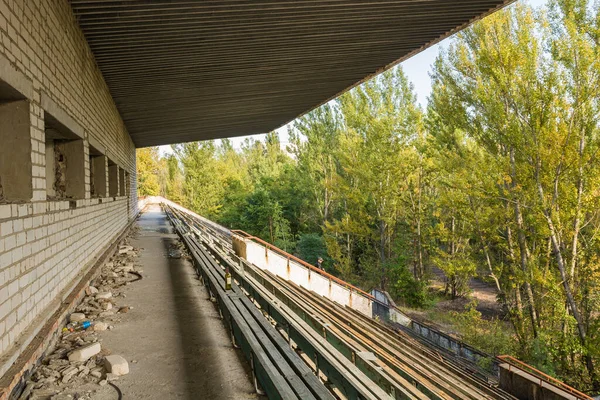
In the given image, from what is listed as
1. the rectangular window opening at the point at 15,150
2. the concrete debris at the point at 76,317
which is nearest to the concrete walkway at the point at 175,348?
the concrete debris at the point at 76,317

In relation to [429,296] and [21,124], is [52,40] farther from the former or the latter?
[429,296]

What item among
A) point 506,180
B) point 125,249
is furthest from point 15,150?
point 506,180

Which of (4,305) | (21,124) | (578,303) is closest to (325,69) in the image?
(21,124)

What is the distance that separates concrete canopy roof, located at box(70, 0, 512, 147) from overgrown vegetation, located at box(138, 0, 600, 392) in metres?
5.77

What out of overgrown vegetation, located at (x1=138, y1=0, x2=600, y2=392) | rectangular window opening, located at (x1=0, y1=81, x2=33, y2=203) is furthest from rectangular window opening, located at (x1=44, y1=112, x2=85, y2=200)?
Result: overgrown vegetation, located at (x1=138, y1=0, x2=600, y2=392)

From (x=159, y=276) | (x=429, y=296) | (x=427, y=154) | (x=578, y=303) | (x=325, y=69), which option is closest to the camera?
(x=159, y=276)

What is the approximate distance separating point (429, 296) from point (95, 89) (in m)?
21.3

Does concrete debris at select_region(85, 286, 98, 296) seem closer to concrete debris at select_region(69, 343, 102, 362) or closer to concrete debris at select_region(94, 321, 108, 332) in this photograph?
concrete debris at select_region(94, 321, 108, 332)

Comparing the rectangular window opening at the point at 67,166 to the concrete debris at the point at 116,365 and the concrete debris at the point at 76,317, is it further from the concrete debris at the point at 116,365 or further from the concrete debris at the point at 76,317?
the concrete debris at the point at 116,365

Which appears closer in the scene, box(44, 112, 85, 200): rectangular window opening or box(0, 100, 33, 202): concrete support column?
box(0, 100, 33, 202): concrete support column

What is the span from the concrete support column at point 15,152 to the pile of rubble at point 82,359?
5.35 feet

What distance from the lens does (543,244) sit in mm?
14203

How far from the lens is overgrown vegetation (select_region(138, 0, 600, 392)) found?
463 inches

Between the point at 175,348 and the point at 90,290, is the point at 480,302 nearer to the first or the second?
the point at 90,290
